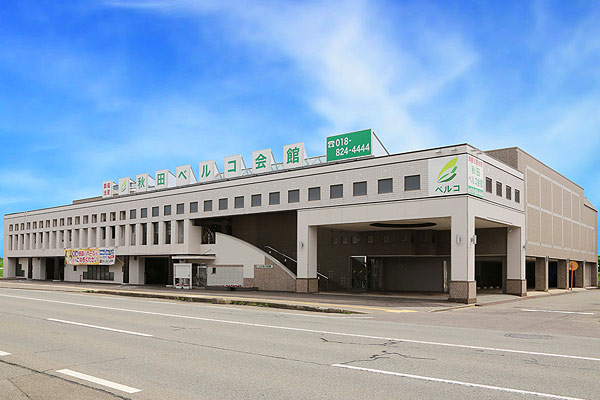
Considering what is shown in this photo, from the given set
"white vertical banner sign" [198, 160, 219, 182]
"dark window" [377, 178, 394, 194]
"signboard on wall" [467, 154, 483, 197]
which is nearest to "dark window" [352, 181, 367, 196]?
"dark window" [377, 178, 394, 194]

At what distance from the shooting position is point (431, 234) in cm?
3803

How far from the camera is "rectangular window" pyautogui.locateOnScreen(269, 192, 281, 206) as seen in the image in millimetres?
38000

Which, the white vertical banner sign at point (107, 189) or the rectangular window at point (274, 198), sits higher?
the white vertical banner sign at point (107, 189)

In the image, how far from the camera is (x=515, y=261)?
1435 inches

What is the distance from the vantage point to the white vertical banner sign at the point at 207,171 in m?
44.8

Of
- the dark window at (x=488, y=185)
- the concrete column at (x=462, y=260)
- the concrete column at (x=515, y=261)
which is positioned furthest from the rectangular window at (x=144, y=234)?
the dark window at (x=488, y=185)

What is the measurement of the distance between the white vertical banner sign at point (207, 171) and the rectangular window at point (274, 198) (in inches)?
323

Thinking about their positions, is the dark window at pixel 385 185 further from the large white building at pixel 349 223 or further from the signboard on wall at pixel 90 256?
the signboard on wall at pixel 90 256

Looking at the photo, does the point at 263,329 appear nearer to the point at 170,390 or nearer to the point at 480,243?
the point at 170,390

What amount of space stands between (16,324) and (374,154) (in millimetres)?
23371

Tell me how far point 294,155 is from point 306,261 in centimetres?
832

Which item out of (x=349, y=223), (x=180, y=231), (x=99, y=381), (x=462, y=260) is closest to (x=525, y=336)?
(x=99, y=381)

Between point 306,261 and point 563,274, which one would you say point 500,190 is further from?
point 563,274

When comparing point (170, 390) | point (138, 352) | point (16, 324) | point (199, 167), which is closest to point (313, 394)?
point (170, 390)
